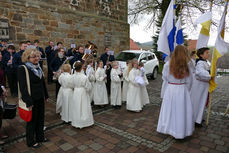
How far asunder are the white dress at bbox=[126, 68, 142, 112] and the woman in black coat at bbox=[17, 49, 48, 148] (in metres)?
2.63

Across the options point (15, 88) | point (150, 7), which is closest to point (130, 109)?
point (15, 88)

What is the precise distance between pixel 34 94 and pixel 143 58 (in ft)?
25.8

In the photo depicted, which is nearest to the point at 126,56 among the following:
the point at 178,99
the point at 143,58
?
the point at 143,58

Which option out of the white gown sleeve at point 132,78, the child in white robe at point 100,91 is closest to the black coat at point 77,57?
the child in white robe at point 100,91

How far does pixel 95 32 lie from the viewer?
1116 centimetres

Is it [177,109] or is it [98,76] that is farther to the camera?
[98,76]

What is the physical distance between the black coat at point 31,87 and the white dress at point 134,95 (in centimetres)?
267

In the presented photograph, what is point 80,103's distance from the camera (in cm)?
420

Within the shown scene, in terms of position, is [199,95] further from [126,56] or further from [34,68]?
[126,56]

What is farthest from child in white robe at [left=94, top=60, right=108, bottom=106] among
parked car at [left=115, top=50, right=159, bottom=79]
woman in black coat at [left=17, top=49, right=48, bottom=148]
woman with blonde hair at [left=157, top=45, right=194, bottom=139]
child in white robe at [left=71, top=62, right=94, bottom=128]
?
parked car at [left=115, top=50, right=159, bottom=79]

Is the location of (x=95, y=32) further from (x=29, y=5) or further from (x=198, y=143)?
(x=198, y=143)

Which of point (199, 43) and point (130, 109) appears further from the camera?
point (130, 109)

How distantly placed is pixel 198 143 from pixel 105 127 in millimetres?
2042

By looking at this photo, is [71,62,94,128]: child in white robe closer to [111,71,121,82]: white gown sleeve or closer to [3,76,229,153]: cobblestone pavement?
[3,76,229,153]: cobblestone pavement
